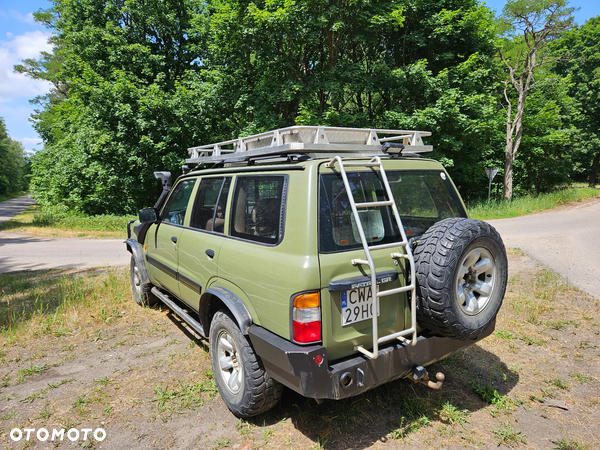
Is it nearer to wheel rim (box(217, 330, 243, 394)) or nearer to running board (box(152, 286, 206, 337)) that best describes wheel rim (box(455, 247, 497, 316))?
wheel rim (box(217, 330, 243, 394))

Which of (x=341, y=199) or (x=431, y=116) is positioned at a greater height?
(x=431, y=116)

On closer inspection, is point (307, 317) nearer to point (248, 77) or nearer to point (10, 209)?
point (248, 77)

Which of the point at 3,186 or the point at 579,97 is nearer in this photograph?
the point at 579,97

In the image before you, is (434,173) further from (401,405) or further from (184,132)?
(184,132)

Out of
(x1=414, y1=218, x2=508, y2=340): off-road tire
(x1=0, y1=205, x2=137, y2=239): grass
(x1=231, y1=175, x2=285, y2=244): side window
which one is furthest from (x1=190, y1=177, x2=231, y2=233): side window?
(x1=0, y1=205, x2=137, y2=239): grass

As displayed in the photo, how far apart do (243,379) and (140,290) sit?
3.31m

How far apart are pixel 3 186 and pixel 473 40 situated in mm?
67685

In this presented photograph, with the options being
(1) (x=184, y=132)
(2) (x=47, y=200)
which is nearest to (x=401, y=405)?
(1) (x=184, y=132)

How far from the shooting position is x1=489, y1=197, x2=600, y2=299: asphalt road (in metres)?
7.06

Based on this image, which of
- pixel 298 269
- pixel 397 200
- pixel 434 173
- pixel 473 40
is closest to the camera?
pixel 298 269

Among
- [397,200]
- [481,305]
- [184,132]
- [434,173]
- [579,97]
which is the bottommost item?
[481,305]

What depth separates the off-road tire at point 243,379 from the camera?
2779 mm

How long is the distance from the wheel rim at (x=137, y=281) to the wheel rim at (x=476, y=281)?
4.41 metres

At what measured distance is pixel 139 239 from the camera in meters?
5.43
